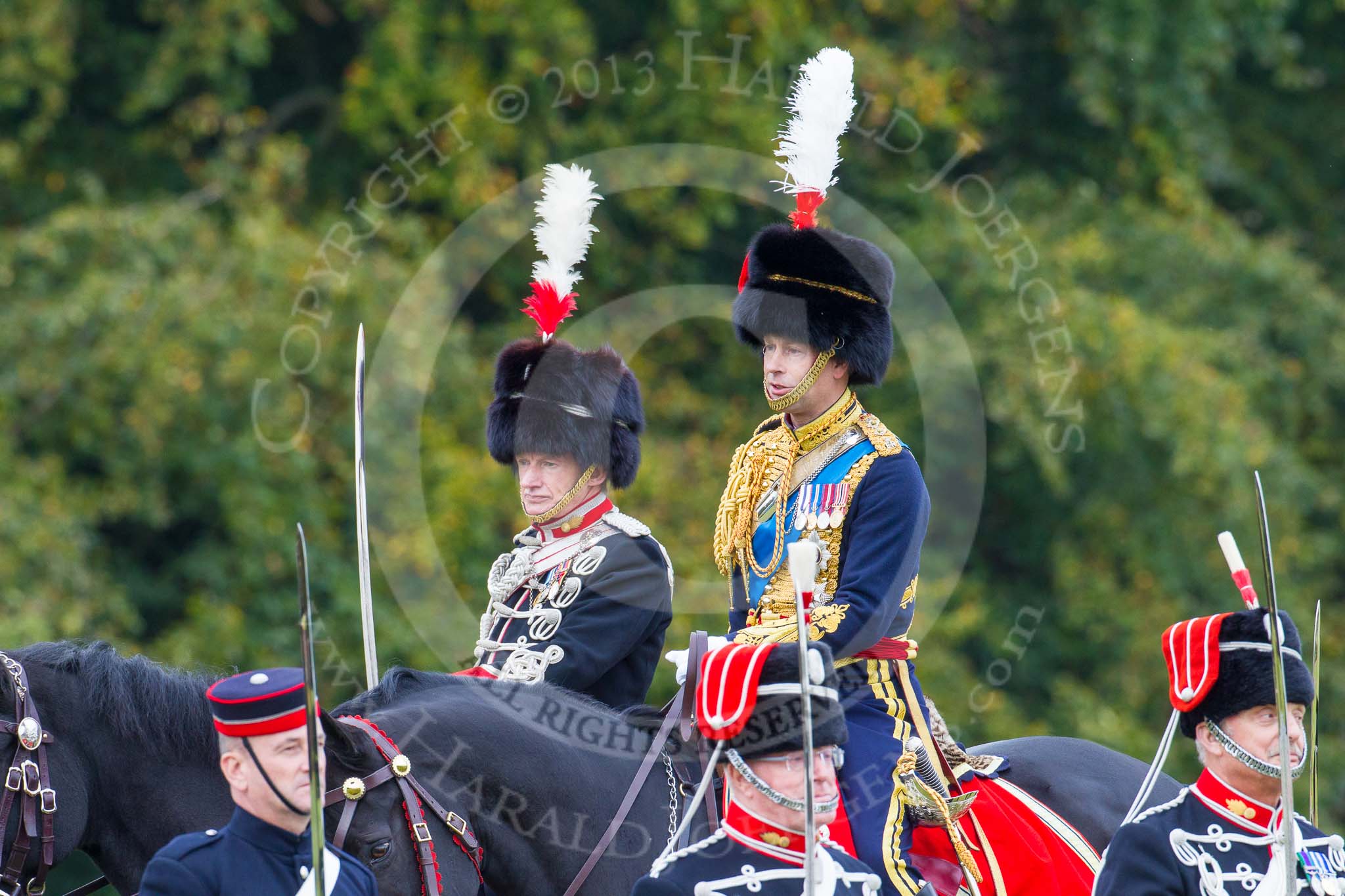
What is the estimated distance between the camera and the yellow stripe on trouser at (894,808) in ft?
15.2

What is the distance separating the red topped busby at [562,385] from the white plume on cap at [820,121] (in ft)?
2.70

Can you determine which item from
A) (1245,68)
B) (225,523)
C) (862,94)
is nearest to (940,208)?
(862,94)

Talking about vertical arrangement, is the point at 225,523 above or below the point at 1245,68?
below

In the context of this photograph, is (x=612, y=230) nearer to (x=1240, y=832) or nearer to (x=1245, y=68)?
(x=1245, y=68)

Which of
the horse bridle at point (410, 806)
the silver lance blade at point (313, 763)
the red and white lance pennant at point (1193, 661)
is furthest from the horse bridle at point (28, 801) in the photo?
the red and white lance pennant at point (1193, 661)

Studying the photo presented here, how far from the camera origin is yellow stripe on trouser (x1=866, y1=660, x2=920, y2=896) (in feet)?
15.2

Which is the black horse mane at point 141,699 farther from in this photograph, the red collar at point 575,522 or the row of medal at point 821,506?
the row of medal at point 821,506

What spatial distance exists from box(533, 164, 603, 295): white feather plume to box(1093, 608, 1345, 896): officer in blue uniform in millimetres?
2441

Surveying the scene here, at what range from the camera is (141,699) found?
14.7ft

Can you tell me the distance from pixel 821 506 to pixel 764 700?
1.18 metres

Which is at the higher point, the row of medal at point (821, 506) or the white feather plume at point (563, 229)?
the white feather plume at point (563, 229)

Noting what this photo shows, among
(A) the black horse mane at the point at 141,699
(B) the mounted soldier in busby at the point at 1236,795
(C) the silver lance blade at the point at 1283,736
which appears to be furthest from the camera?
(A) the black horse mane at the point at 141,699

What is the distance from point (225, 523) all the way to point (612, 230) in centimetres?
326

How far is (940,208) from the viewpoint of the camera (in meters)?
12.8
